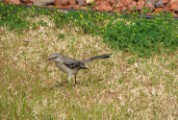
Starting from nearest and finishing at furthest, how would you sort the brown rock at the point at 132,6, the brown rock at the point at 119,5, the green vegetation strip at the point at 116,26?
the green vegetation strip at the point at 116,26, the brown rock at the point at 132,6, the brown rock at the point at 119,5

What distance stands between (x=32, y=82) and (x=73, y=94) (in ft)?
2.24

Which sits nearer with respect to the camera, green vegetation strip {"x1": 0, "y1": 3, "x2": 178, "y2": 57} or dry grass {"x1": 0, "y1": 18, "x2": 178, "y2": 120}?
dry grass {"x1": 0, "y1": 18, "x2": 178, "y2": 120}

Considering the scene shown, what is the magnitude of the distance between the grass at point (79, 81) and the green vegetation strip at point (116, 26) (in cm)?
14

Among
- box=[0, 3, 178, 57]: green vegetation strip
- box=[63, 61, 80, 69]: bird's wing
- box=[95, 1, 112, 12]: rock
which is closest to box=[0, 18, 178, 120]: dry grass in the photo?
box=[0, 3, 178, 57]: green vegetation strip

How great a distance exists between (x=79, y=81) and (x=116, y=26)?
1.95m

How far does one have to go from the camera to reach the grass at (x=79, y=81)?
7.36 m

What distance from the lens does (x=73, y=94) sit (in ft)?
26.3

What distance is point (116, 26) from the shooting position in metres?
10.1

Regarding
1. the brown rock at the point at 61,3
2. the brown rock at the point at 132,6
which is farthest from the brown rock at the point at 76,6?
the brown rock at the point at 132,6

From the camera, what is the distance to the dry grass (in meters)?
7.36

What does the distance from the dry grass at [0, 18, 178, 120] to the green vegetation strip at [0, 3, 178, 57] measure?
19cm

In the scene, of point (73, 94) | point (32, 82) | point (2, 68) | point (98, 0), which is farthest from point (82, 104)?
point (98, 0)

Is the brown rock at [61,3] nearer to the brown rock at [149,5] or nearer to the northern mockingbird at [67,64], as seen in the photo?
the brown rock at [149,5]

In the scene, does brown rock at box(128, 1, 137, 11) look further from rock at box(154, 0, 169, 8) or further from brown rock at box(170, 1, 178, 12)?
brown rock at box(170, 1, 178, 12)
